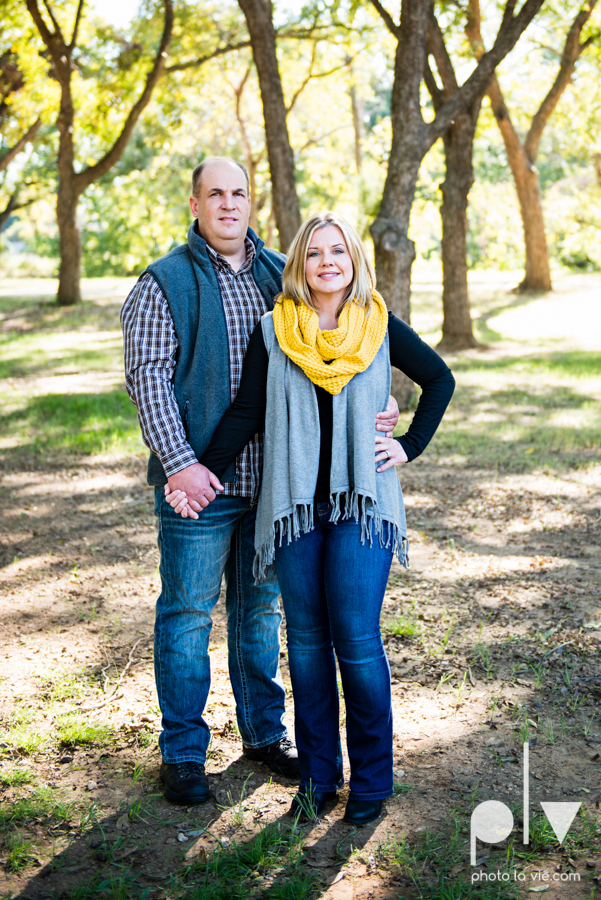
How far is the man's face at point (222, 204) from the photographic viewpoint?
9.86 feet

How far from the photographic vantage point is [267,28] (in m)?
10.4

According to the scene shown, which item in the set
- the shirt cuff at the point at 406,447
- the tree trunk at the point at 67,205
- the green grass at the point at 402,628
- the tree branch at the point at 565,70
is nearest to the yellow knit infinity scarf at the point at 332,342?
the shirt cuff at the point at 406,447

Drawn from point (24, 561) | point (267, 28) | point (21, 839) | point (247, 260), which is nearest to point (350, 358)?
point (247, 260)

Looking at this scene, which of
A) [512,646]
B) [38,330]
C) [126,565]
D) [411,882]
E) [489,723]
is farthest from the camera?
[38,330]

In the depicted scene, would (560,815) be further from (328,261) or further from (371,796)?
(328,261)

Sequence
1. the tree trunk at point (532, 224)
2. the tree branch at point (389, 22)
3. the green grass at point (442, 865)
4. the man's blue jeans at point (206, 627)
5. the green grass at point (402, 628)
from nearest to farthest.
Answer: the green grass at point (442, 865) < the man's blue jeans at point (206, 627) < the green grass at point (402, 628) < the tree branch at point (389, 22) < the tree trunk at point (532, 224)

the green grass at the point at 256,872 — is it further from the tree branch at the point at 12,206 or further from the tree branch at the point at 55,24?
the tree branch at the point at 12,206

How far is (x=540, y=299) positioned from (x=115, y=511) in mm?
16554

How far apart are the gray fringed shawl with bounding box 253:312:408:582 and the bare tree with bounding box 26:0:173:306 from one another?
52.0 ft

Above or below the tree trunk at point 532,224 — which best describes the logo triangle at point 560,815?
below

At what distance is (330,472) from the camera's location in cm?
280

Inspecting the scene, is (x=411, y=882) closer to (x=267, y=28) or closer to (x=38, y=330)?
(x=267, y=28)

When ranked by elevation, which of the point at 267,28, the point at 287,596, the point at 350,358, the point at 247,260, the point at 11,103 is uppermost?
the point at 11,103

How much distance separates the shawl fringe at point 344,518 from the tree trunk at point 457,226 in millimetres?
11514
